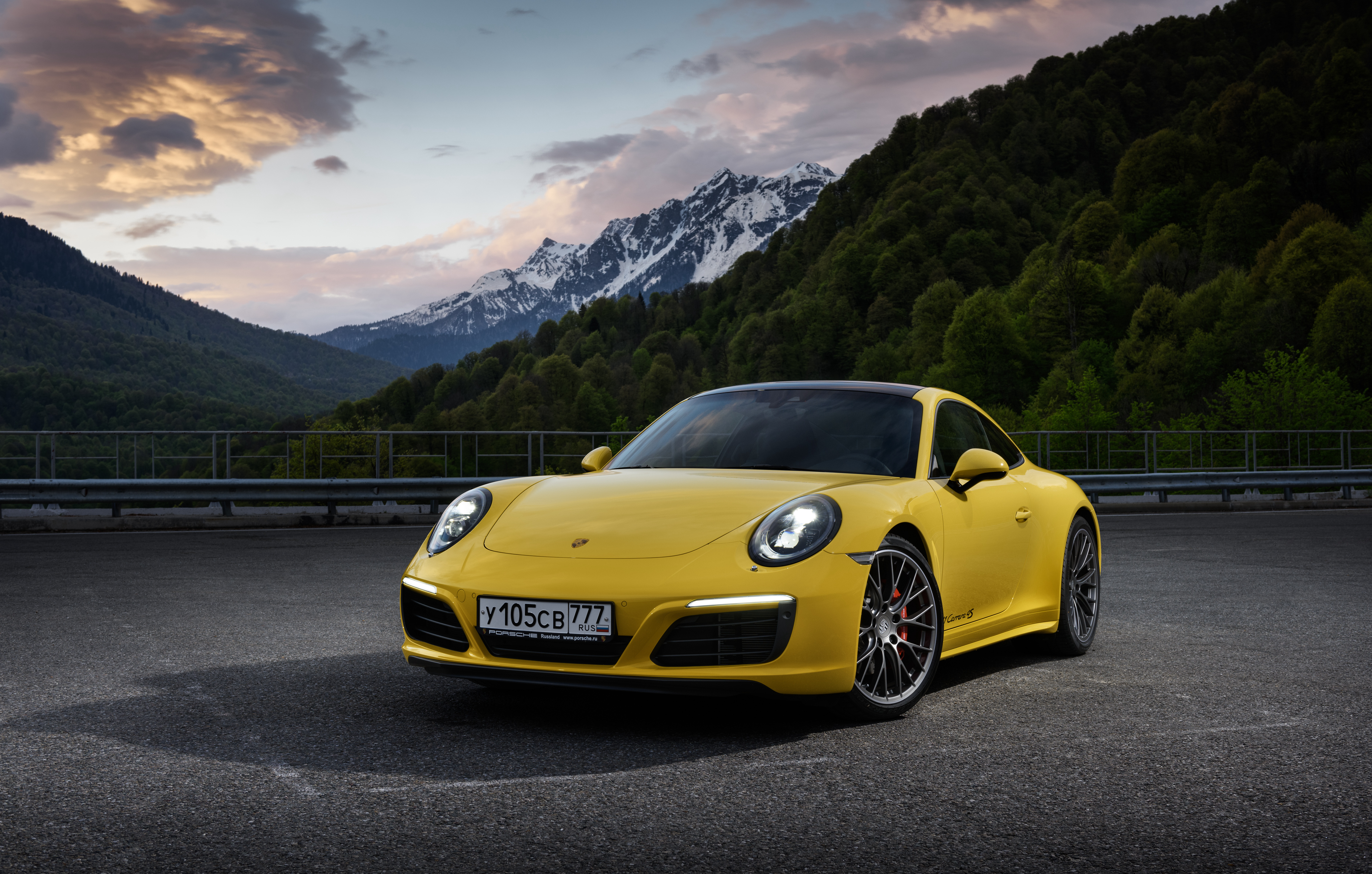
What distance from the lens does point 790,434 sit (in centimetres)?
543

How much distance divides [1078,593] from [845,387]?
5.54 ft

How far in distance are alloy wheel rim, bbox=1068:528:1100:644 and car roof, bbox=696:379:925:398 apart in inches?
48.9

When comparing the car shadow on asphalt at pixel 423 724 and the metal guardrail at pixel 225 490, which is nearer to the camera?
the car shadow on asphalt at pixel 423 724

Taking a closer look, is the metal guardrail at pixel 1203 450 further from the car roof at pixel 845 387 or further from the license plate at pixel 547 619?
the license plate at pixel 547 619

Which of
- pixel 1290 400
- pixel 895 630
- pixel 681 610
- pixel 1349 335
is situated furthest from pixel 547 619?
Result: pixel 1349 335

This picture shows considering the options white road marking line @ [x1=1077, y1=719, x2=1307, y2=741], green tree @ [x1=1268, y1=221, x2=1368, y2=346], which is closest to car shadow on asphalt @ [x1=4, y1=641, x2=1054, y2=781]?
white road marking line @ [x1=1077, y1=719, x2=1307, y2=741]

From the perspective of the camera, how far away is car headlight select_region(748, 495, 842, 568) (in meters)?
4.27

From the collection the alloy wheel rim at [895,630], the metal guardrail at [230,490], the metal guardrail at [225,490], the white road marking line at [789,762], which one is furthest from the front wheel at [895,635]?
the metal guardrail at [225,490]

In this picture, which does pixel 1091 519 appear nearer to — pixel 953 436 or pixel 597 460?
pixel 953 436

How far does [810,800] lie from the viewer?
11.3 ft

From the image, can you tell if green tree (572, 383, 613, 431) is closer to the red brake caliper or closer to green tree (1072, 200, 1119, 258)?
green tree (1072, 200, 1119, 258)

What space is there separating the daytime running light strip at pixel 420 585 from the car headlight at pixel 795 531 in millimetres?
1192

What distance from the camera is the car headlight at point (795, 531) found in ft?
14.0

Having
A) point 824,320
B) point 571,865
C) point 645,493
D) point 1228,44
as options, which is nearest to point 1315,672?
point 645,493
